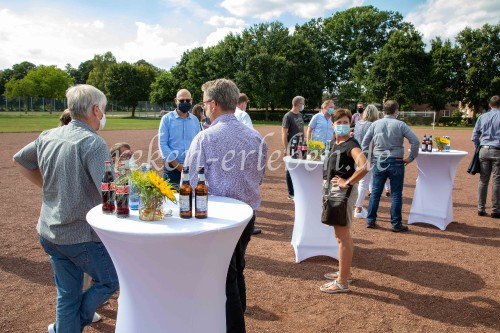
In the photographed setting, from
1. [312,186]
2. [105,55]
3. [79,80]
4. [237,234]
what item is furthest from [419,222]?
[79,80]

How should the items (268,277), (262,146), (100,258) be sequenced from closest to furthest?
1. (100,258)
2. (262,146)
3. (268,277)

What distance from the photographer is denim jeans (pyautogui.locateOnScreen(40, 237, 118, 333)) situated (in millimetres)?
2781

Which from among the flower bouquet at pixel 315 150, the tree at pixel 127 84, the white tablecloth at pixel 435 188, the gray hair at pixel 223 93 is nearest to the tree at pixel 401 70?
the tree at pixel 127 84

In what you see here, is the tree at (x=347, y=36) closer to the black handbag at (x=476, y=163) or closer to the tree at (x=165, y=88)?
the tree at (x=165, y=88)

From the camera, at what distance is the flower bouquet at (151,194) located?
2.52 m

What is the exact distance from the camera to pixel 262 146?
10.7 ft

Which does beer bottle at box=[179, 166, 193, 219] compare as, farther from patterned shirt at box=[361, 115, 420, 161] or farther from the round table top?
patterned shirt at box=[361, 115, 420, 161]

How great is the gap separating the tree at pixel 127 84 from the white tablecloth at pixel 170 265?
211 feet

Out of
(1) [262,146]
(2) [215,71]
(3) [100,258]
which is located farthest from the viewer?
(2) [215,71]

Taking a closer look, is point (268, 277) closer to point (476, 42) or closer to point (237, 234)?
point (237, 234)

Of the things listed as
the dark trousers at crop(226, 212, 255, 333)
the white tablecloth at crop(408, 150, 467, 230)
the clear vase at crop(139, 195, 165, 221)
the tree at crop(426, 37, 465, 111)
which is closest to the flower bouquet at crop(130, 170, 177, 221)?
the clear vase at crop(139, 195, 165, 221)

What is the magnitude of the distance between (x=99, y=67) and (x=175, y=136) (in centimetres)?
9249

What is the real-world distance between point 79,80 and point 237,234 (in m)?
121

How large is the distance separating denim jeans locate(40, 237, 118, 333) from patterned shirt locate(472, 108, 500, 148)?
7.29 m
